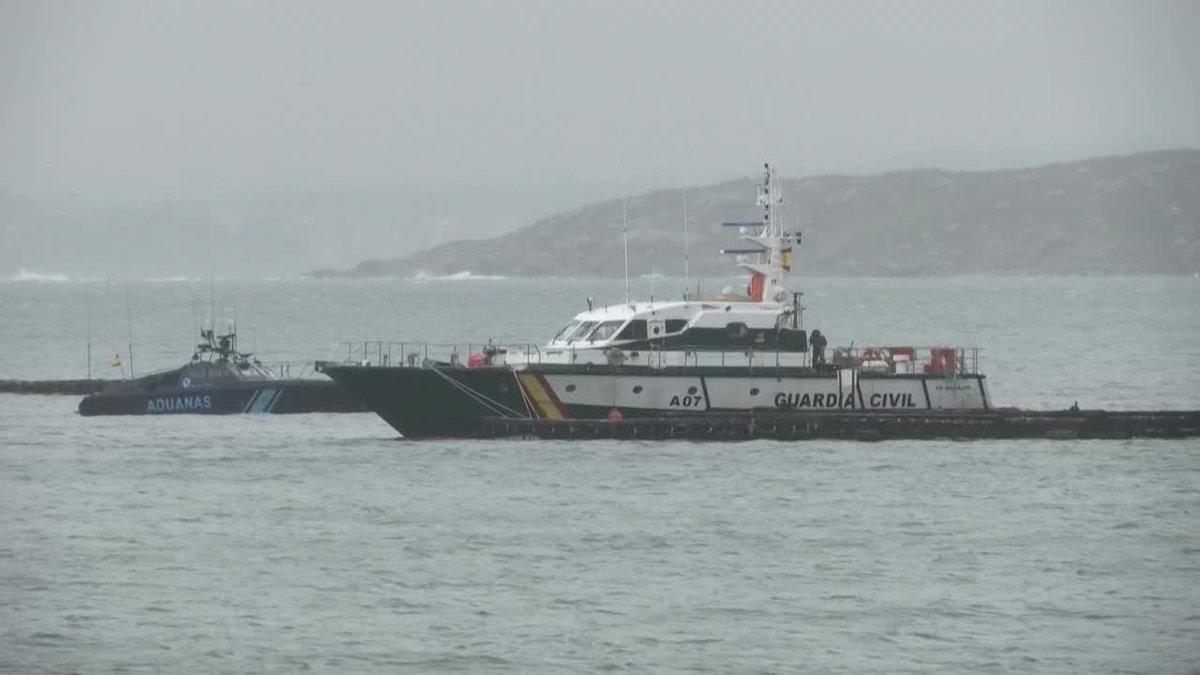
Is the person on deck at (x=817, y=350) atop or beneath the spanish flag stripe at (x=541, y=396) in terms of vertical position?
atop

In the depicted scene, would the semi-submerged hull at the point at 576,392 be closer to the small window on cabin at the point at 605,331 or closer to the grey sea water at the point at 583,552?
the grey sea water at the point at 583,552

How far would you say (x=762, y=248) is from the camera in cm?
6212

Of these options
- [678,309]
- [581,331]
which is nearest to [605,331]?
[581,331]

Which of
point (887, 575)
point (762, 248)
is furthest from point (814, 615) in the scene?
point (762, 248)

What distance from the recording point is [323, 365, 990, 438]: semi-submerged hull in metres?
55.5

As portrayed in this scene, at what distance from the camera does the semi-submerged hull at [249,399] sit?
2719 inches

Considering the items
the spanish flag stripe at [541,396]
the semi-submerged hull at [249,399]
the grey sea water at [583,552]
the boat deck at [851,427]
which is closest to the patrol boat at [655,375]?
the spanish flag stripe at [541,396]

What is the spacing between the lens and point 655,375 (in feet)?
183

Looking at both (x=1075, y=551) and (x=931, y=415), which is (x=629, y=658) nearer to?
(x=1075, y=551)

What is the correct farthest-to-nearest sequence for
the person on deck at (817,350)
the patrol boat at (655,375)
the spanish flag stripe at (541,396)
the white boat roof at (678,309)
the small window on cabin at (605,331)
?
the person on deck at (817,350), the white boat roof at (678,309), the small window on cabin at (605,331), the patrol boat at (655,375), the spanish flag stripe at (541,396)

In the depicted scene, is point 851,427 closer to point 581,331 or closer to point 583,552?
point 581,331

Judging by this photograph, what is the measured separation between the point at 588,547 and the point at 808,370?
17036mm

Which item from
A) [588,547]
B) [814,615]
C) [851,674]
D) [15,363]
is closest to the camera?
[851,674]

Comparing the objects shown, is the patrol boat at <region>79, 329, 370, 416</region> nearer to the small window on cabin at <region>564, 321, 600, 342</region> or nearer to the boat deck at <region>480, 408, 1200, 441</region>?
the small window on cabin at <region>564, 321, 600, 342</region>
